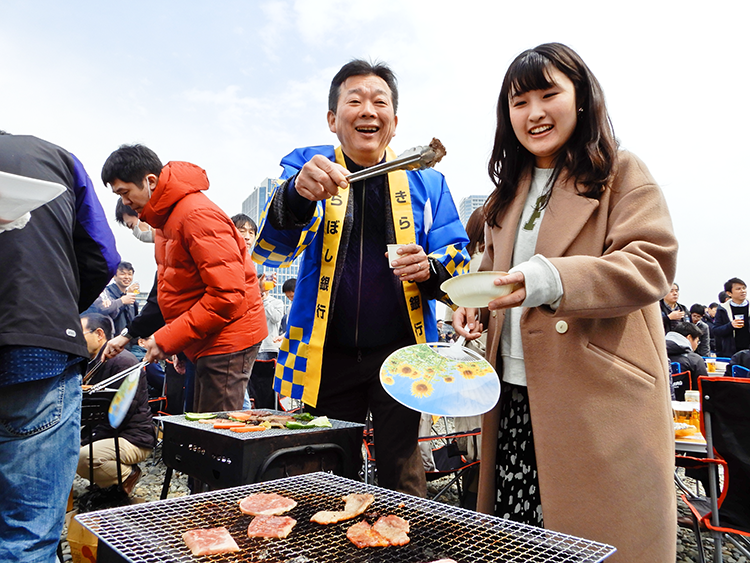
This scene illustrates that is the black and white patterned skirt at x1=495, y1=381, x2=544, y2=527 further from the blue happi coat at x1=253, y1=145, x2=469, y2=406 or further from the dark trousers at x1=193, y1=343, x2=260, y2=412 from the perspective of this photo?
the dark trousers at x1=193, y1=343, x2=260, y2=412

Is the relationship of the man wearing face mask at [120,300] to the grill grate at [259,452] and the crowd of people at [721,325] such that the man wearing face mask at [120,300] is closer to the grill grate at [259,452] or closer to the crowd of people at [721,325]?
the grill grate at [259,452]

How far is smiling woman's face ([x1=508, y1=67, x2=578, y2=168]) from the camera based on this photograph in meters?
1.62

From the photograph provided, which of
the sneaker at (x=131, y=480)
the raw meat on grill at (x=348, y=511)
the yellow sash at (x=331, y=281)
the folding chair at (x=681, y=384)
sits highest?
the yellow sash at (x=331, y=281)

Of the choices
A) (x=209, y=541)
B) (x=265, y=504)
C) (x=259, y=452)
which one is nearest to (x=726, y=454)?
(x=259, y=452)

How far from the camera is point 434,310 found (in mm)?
2426

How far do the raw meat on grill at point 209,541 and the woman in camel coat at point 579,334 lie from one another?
91 cm

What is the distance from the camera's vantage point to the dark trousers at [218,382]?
3184 millimetres

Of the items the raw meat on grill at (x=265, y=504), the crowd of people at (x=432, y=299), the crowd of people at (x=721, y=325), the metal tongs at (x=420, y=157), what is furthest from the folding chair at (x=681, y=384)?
the raw meat on grill at (x=265, y=504)

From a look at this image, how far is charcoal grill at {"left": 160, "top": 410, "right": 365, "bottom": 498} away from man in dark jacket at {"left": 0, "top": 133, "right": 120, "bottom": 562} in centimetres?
51

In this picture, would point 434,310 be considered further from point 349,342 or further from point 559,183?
point 559,183

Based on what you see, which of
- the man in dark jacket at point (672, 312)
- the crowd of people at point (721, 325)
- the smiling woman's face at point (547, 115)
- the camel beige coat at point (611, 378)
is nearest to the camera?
the camel beige coat at point (611, 378)

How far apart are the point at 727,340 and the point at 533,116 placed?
441 inches

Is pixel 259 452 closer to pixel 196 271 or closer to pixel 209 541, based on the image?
pixel 209 541

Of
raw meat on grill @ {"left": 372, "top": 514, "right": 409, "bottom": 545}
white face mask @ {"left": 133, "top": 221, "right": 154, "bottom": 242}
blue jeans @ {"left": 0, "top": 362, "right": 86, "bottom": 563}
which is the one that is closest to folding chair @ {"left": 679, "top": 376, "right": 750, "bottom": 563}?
raw meat on grill @ {"left": 372, "top": 514, "right": 409, "bottom": 545}
